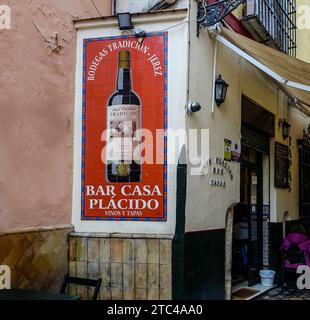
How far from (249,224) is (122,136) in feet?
13.3

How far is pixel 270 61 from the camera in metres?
6.46

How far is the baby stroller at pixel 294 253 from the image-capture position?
26.7ft

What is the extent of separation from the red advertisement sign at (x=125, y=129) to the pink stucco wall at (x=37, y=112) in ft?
0.86

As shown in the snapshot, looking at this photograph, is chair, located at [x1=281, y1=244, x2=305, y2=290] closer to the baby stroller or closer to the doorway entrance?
the baby stroller

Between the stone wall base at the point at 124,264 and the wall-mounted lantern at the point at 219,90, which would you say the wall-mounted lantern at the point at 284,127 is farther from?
the stone wall base at the point at 124,264

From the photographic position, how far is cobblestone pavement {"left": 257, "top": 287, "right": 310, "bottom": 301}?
774cm

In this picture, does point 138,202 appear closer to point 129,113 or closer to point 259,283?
point 129,113

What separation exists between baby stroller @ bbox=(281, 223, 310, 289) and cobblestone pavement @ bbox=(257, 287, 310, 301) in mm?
176

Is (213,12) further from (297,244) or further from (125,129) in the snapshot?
(297,244)

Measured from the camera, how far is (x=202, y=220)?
19.1 ft

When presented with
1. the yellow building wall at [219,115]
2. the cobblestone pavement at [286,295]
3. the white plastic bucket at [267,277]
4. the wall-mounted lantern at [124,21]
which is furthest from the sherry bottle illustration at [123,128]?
the white plastic bucket at [267,277]

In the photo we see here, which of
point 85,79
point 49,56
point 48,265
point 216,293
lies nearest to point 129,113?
point 85,79
